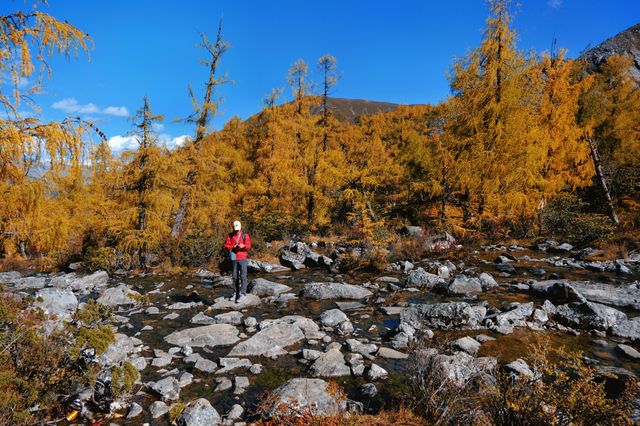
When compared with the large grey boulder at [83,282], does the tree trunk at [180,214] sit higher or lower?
higher

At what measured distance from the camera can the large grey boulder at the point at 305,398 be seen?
13.0 feet

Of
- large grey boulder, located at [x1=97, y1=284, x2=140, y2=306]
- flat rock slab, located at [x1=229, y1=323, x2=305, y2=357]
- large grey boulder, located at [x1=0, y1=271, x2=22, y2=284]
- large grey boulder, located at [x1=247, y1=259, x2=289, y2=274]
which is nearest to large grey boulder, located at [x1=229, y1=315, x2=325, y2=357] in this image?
flat rock slab, located at [x1=229, y1=323, x2=305, y2=357]

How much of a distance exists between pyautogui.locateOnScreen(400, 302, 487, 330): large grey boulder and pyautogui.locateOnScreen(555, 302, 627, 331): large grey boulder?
167cm

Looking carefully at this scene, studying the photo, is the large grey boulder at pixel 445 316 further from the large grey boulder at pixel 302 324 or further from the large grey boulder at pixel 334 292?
the large grey boulder at pixel 334 292

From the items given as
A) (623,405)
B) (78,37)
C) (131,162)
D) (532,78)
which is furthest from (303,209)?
(623,405)

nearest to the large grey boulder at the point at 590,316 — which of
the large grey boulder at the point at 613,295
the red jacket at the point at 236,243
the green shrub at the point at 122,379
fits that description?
the large grey boulder at the point at 613,295

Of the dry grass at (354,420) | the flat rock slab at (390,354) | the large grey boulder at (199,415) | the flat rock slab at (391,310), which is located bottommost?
the flat rock slab at (391,310)

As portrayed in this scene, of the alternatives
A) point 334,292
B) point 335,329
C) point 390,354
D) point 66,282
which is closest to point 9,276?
point 66,282

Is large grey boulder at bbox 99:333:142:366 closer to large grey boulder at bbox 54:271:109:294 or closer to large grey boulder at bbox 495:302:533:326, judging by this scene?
large grey boulder at bbox 54:271:109:294

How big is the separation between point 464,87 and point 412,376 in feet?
54.6

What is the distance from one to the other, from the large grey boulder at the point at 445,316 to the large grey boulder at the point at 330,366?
2.47 m

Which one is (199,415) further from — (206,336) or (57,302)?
(57,302)

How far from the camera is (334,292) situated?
33.6 feet

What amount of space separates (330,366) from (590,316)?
5.92 m
